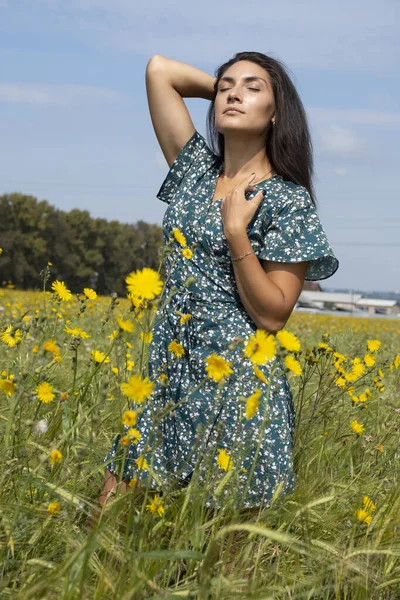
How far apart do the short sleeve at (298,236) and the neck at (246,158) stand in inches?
6.0

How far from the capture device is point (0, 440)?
2.17 meters

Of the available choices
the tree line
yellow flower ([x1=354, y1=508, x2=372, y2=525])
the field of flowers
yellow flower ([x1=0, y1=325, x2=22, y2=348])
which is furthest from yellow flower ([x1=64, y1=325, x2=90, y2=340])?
the tree line

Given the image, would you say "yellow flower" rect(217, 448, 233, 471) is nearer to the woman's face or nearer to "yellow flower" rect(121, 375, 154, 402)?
"yellow flower" rect(121, 375, 154, 402)

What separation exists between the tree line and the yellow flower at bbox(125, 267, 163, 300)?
34.9 m

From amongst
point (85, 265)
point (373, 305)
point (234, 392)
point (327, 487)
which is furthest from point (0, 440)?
point (373, 305)

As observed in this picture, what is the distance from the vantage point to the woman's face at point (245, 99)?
256cm

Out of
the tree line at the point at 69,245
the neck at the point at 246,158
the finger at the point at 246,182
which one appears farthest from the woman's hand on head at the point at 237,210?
the tree line at the point at 69,245

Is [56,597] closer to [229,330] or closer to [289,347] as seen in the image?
[289,347]

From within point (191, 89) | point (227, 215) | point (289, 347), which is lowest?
point (289, 347)

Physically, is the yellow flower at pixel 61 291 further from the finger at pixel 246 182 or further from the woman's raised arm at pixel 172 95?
the woman's raised arm at pixel 172 95

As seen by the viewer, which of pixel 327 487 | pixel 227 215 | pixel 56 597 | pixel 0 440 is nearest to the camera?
pixel 56 597

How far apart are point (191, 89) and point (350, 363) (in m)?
1.25

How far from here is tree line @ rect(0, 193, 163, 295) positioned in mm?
40438

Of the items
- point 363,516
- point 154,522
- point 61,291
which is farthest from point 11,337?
point 363,516
